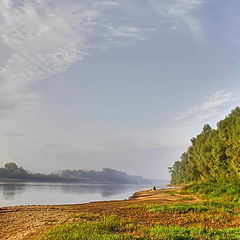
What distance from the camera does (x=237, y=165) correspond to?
4306cm

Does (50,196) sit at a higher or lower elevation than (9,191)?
lower

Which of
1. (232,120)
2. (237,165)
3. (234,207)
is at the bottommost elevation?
(234,207)

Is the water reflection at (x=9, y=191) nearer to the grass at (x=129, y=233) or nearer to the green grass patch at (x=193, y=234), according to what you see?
the grass at (x=129, y=233)

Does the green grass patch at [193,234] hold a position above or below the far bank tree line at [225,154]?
below

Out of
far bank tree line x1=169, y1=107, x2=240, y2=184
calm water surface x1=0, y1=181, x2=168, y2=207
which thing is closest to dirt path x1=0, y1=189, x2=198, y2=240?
calm water surface x1=0, y1=181, x2=168, y2=207

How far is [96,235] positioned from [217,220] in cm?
895

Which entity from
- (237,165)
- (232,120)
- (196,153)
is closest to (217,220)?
(237,165)

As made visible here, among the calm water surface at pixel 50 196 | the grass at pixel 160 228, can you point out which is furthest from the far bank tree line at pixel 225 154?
the grass at pixel 160 228

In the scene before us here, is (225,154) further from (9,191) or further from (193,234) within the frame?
(9,191)

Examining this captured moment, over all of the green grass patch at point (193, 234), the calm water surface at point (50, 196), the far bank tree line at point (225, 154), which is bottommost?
the calm water surface at point (50, 196)

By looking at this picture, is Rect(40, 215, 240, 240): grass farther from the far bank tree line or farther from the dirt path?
the far bank tree line

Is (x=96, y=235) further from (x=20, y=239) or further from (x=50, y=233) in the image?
(x=20, y=239)

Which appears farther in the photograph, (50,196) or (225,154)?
(50,196)

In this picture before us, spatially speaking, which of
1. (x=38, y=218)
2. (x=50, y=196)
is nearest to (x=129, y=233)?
(x=38, y=218)
